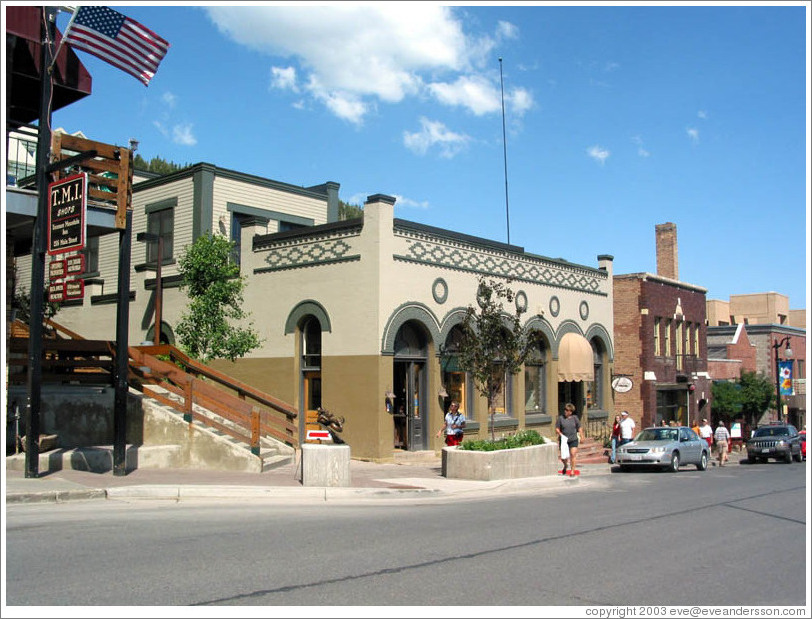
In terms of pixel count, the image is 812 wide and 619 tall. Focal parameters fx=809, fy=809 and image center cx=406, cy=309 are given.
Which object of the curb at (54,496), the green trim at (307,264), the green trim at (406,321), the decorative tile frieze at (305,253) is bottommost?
the curb at (54,496)

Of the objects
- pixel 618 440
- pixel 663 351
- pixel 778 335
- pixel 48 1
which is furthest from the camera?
pixel 778 335

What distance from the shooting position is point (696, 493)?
1703 cm

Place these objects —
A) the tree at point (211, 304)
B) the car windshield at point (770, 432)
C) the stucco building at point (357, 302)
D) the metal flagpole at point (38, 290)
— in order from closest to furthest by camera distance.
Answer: the metal flagpole at point (38, 290) → the tree at point (211, 304) → the stucco building at point (357, 302) → the car windshield at point (770, 432)

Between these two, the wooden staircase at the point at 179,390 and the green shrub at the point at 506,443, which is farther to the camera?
the green shrub at the point at 506,443

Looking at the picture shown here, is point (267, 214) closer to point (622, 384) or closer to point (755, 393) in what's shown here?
point (622, 384)

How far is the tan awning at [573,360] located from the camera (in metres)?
28.2

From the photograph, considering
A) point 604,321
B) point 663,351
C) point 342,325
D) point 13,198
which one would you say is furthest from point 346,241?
point 663,351

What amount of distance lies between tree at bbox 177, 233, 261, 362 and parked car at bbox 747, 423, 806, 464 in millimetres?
21156

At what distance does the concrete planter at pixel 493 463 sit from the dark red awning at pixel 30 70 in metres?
11.5

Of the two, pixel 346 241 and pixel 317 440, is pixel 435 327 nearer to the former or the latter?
pixel 346 241

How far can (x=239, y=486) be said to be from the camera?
13.8 meters

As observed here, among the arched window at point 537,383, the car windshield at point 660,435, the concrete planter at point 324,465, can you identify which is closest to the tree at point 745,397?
the arched window at point 537,383

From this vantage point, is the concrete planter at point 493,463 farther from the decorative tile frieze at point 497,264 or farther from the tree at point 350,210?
the tree at point 350,210

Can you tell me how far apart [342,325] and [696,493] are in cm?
988
